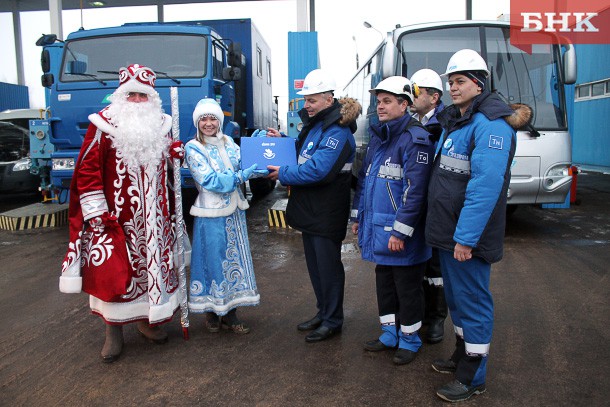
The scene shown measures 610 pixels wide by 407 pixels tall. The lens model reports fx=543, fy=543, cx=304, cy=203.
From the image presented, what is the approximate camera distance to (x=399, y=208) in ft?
11.6

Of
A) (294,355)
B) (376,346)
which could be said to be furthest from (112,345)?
(376,346)

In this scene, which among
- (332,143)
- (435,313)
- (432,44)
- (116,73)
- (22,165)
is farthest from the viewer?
(22,165)

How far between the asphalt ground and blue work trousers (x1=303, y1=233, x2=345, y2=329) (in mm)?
195

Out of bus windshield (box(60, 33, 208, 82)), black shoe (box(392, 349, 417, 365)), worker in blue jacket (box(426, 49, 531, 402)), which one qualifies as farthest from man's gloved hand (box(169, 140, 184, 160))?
bus windshield (box(60, 33, 208, 82))

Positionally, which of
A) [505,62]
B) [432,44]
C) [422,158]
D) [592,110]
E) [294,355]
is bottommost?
[294,355]

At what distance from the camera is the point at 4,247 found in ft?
25.6

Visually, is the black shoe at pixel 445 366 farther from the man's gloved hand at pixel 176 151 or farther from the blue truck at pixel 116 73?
the blue truck at pixel 116 73

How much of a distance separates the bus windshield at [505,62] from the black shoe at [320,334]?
492 cm

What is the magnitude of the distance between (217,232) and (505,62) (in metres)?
5.85

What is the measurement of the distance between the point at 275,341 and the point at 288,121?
28.8 feet

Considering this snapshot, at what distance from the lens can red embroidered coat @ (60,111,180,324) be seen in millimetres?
3621

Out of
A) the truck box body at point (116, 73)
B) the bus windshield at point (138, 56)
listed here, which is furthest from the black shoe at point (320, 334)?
the bus windshield at point (138, 56)

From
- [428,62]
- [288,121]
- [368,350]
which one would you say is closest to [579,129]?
[288,121]

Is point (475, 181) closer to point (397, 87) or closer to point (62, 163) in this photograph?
point (397, 87)
